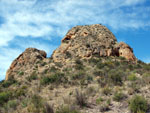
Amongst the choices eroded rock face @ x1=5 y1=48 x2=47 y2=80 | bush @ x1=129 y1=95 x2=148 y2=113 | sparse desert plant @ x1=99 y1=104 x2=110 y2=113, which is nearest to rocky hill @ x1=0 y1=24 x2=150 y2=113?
eroded rock face @ x1=5 y1=48 x2=47 y2=80

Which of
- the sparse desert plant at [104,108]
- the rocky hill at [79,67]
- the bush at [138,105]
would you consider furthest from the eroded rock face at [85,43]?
the bush at [138,105]

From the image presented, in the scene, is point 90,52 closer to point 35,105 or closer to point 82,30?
point 82,30

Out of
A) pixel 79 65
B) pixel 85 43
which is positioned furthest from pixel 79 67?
pixel 85 43

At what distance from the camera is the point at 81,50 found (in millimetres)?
27797

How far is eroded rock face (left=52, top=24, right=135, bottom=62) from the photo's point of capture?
27.5 m

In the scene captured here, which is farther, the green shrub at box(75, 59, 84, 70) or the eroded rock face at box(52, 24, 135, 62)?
the eroded rock face at box(52, 24, 135, 62)

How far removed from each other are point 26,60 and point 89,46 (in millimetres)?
12304

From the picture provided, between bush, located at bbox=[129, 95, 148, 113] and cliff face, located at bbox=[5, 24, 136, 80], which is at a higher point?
cliff face, located at bbox=[5, 24, 136, 80]

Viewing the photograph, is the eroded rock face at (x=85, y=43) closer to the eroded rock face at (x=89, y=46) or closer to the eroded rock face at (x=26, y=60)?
the eroded rock face at (x=89, y=46)

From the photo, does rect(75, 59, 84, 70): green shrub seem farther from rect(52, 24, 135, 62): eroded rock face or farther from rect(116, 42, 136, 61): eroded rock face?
rect(116, 42, 136, 61): eroded rock face

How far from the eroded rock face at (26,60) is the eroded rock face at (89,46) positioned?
339 centimetres

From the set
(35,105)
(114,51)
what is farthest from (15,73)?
(35,105)

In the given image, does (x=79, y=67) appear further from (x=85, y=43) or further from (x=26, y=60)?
(x=26, y=60)

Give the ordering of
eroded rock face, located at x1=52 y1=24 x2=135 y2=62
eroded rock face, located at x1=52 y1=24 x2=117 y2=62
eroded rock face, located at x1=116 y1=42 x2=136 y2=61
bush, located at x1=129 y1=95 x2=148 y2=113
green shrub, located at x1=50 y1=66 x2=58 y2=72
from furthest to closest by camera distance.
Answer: eroded rock face, located at x1=52 y1=24 x2=117 y2=62
eroded rock face, located at x1=52 y1=24 x2=135 y2=62
eroded rock face, located at x1=116 y1=42 x2=136 y2=61
green shrub, located at x1=50 y1=66 x2=58 y2=72
bush, located at x1=129 y1=95 x2=148 y2=113
